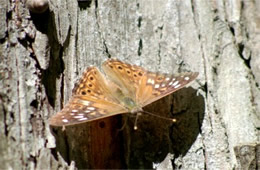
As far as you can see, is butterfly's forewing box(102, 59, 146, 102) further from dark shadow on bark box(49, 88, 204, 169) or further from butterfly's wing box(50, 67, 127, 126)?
dark shadow on bark box(49, 88, 204, 169)

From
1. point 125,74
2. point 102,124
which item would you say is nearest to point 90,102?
point 102,124

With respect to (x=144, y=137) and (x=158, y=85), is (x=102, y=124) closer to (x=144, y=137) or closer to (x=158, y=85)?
(x=144, y=137)

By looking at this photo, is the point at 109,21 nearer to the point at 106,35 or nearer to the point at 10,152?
the point at 106,35

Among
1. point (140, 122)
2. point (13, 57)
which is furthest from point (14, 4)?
point (140, 122)

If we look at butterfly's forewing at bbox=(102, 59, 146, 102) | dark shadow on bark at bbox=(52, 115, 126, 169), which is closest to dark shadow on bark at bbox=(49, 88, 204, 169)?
dark shadow on bark at bbox=(52, 115, 126, 169)

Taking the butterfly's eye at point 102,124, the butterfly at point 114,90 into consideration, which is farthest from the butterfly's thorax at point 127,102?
the butterfly's eye at point 102,124

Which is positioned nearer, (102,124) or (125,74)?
(102,124)
